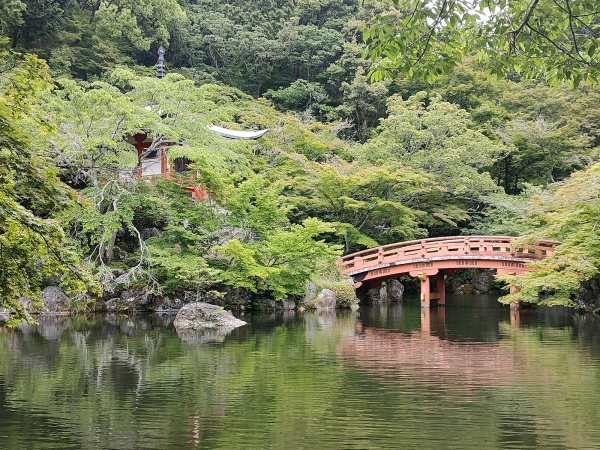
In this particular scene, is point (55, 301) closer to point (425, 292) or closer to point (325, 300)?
point (325, 300)

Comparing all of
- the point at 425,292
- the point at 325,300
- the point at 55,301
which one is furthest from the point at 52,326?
the point at 425,292

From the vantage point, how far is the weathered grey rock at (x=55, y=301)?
58.9 feet

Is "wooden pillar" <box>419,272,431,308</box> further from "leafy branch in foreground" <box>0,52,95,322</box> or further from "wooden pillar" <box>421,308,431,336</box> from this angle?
"leafy branch in foreground" <box>0,52,95,322</box>

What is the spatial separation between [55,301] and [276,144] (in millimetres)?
11626

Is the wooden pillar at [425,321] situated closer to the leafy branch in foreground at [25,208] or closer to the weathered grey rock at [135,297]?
the weathered grey rock at [135,297]

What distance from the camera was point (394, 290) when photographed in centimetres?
2647

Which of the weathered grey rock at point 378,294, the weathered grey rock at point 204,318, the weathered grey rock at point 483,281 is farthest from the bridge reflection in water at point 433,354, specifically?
the weathered grey rock at point 483,281

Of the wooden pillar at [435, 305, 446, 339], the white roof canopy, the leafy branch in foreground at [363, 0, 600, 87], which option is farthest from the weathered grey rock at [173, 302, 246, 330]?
the leafy branch in foreground at [363, 0, 600, 87]

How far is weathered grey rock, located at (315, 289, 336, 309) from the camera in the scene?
20.5m

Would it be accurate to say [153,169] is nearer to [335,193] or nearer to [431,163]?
[335,193]

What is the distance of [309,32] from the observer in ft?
119

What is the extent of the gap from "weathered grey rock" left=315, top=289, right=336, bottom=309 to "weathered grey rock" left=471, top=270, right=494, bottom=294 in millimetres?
11738

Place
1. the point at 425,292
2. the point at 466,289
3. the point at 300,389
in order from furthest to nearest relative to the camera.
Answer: the point at 466,289
the point at 425,292
the point at 300,389

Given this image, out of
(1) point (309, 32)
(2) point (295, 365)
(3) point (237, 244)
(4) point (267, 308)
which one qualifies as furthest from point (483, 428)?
(1) point (309, 32)
